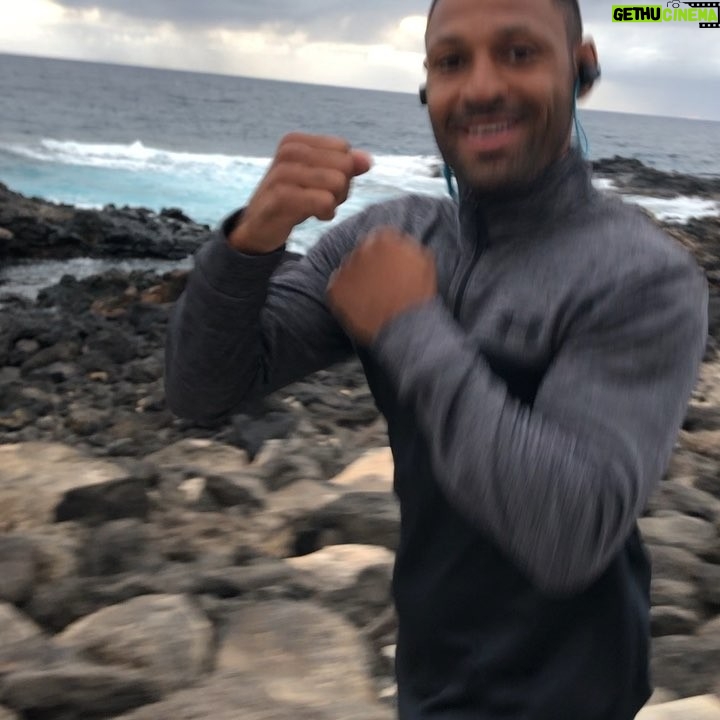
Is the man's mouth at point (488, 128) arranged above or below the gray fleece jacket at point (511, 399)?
above

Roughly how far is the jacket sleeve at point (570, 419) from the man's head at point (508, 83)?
0.30 metres

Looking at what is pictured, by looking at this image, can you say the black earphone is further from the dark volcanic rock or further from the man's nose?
the dark volcanic rock

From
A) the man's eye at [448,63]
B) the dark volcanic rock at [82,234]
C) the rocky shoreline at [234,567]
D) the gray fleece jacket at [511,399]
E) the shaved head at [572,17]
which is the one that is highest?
the shaved head at [572,17]

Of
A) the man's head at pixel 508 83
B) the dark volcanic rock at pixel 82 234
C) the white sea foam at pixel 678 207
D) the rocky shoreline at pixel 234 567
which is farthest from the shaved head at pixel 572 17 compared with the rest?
the white sea foam at pixel 678 207

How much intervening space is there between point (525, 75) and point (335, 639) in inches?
89.4

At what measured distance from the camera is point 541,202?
137 centimetres

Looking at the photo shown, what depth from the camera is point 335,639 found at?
3100 millimetres

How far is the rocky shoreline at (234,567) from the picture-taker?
279cm

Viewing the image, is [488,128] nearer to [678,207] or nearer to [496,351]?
[496,351]

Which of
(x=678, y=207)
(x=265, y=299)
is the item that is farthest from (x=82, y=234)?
(x=678, y=207)

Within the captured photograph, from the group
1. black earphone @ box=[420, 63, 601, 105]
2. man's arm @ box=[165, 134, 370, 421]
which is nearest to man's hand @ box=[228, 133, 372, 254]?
man's arm @ box=[165, 134, 370, 421]

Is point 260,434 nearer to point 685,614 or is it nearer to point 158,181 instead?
point 685,614

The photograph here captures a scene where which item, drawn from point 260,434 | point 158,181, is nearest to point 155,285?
point 260,434

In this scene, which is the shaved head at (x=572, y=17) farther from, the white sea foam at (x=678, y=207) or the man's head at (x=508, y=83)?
the white sea foam at (x=678, y=207)
